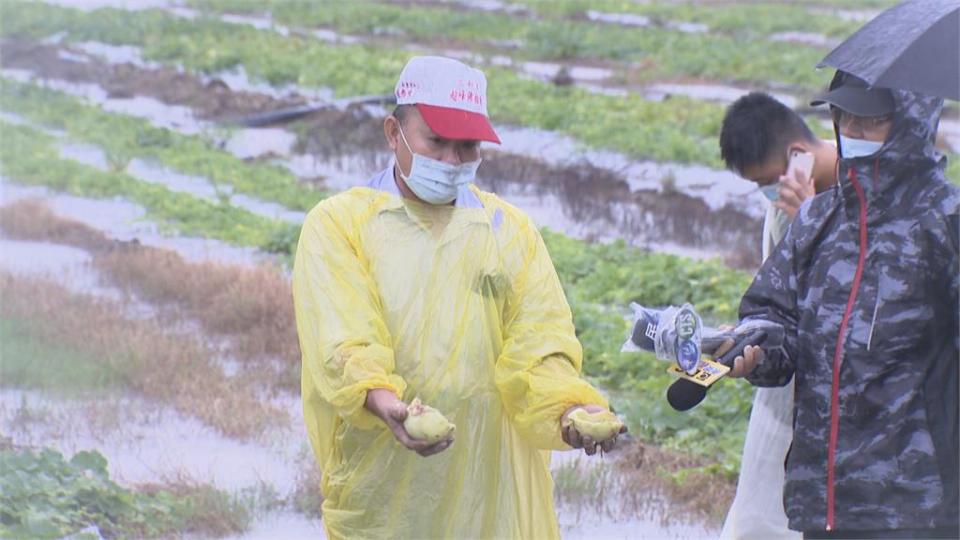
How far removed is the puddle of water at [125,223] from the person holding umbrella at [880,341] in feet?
25.4

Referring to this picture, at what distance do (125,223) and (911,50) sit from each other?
9.78m

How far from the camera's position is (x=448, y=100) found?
3.61 m

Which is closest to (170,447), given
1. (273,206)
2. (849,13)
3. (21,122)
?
(273,206)

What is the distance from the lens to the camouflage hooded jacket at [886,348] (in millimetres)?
3498

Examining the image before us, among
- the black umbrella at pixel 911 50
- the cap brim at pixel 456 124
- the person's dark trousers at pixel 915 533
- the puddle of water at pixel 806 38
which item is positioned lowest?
the puddle of water at pixel 806 38

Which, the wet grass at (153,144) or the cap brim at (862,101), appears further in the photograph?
the wet grass at (153,144)

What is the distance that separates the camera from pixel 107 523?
19.4 ft

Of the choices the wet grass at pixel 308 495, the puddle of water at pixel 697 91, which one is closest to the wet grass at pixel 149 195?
the wet grass at pixel 308 495

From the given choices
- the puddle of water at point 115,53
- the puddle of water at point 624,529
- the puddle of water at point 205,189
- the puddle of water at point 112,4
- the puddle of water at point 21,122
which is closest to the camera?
the puddle of water at point 624,529

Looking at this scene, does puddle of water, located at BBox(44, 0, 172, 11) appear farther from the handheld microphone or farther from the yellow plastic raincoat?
the handheld microphone

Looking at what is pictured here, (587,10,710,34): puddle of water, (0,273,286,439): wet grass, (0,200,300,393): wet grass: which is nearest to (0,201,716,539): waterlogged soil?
(0,273,286,439): wet grass

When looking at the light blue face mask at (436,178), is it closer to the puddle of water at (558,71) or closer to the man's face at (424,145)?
the man's face at (424,145)

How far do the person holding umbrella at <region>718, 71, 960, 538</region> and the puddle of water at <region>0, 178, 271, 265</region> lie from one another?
305 inches

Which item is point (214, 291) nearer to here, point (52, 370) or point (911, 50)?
point (52, 370)
